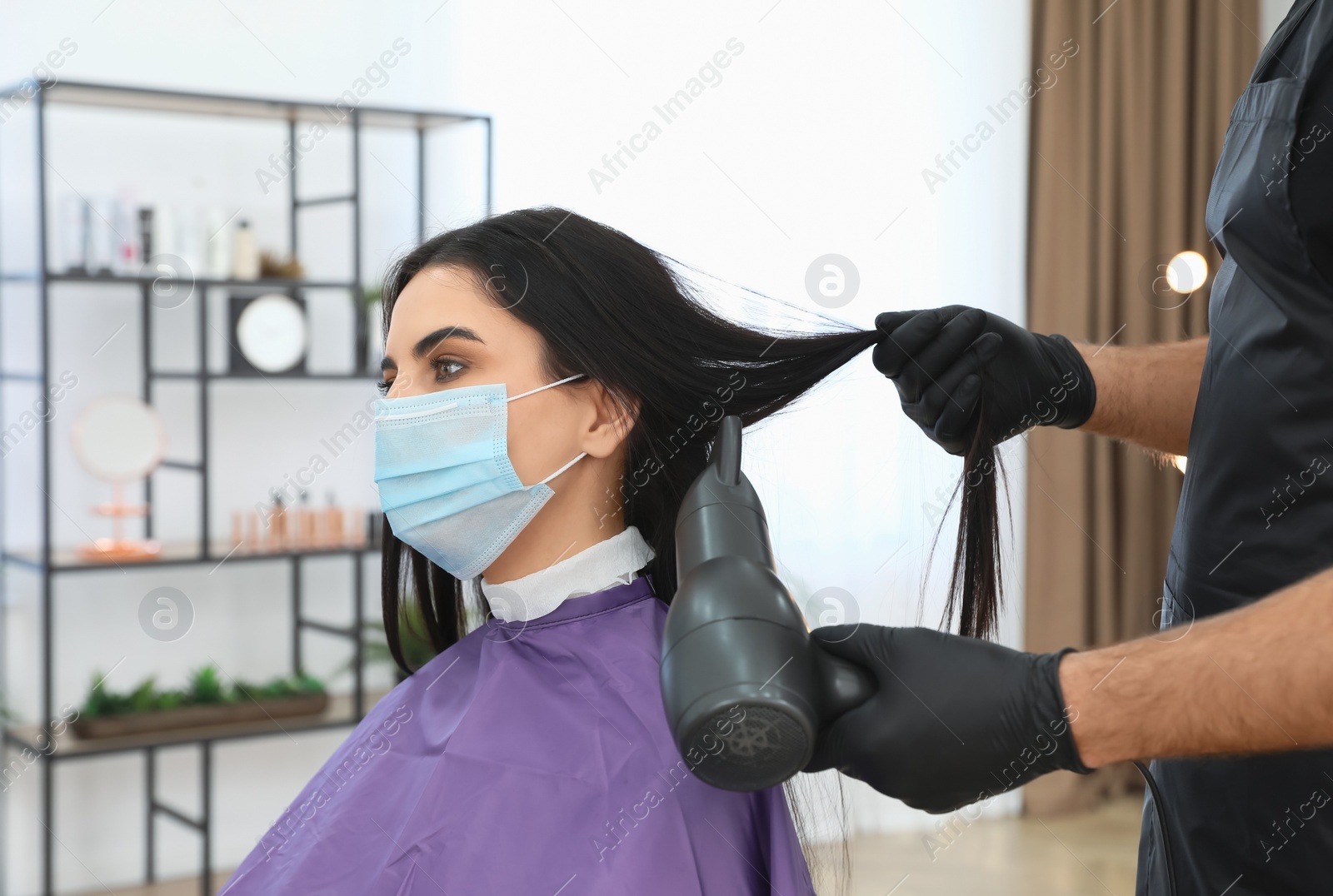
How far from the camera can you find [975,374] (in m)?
1.15

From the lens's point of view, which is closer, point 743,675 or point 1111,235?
point 743,675

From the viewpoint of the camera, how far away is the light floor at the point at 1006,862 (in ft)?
10.0

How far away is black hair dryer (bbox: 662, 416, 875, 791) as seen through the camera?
695 mm

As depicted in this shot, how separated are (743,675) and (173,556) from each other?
8.44 ft

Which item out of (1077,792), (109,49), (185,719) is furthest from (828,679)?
(1077,792)

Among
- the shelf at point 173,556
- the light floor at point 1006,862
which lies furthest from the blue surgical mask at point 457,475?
the light floor at point 1006,862

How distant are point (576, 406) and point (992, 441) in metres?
0.46

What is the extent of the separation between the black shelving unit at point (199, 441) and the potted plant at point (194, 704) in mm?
28

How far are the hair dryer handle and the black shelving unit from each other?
2331 mm

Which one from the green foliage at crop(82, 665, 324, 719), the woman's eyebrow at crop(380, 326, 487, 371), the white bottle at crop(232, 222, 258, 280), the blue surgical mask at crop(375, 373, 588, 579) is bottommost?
the green foliage at crop(82, 665, 324, 719)

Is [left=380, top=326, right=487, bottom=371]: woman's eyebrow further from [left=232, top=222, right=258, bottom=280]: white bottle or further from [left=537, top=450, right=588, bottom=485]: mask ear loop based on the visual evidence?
[left=232, top=222, right=258, bottom=280]: white bottle

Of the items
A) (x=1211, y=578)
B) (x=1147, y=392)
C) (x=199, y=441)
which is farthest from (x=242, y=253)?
(x=1211, y=578)

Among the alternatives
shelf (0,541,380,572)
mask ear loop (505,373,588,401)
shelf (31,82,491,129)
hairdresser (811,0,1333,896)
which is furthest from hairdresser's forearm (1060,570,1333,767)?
shelf (31,82,491,129)

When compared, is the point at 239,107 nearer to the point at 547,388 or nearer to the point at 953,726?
the point at 547,388
